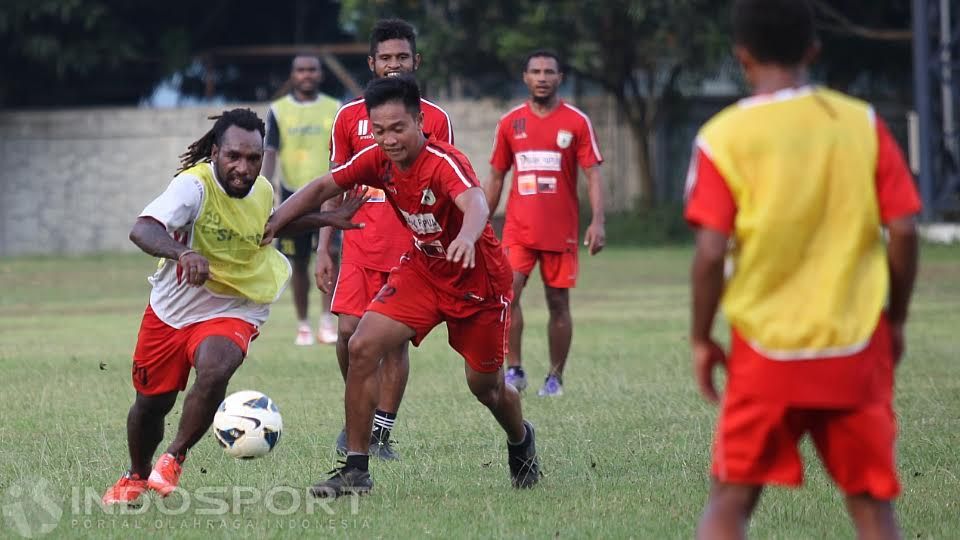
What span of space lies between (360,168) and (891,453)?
3116mm

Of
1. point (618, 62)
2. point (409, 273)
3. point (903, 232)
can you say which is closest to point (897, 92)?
point (618, 62)

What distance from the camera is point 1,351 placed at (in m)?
13.6

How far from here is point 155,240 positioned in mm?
6574

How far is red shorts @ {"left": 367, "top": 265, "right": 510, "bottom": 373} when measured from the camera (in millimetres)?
6961

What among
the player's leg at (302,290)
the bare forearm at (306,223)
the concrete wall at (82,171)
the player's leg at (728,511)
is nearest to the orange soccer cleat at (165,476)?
the bare forearm at (306,223)

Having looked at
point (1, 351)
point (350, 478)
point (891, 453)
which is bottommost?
point (1, 351)

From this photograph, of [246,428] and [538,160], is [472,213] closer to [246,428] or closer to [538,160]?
[246,428]

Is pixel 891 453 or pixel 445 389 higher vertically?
pixel 891 453

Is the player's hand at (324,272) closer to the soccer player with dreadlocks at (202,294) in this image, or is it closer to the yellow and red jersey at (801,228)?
the soccer player with dreadlocks at (202,294)

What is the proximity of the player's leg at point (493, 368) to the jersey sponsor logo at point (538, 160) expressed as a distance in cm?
462

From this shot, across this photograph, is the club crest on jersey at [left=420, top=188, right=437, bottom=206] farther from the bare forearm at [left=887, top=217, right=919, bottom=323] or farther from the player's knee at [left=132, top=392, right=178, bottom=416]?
the bare forearm at [left=887, top=217, right=919, bottom=323]

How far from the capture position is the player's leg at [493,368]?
22.9ft

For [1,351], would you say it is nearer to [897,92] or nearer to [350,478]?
[350,478]

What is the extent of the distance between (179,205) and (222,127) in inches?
15.9
